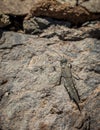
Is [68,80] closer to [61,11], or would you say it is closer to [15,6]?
[61,11]

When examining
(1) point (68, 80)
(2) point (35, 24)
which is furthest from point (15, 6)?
(1) point (68, 80)

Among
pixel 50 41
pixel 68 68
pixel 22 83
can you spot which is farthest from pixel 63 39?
pixel 22 83

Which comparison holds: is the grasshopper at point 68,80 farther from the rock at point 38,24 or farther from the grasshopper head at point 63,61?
the rock at point 38,24

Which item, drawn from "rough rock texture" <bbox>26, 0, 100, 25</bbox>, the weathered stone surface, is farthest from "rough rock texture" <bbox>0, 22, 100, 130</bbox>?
the weathered stone surface

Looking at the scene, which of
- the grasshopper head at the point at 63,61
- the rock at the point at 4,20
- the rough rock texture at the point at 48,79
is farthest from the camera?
the rock at the point at 4,20

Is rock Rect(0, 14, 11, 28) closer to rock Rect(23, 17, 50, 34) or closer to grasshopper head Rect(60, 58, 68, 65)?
rock Rect(23, 17, 50, 34)

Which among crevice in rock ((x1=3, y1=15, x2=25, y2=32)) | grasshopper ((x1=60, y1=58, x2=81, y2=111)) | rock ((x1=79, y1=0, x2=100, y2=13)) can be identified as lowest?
grasshopper ((x1=60, y1=58, x2=81, y2=111))

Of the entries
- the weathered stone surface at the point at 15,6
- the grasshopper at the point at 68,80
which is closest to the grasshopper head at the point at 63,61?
the grasshopper at the point at 68,80

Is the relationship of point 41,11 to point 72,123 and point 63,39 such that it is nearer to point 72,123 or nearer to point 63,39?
point 63,39
